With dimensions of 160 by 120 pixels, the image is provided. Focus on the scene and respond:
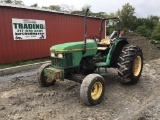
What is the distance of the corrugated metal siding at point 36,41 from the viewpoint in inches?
386

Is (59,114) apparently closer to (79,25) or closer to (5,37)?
(5,37)

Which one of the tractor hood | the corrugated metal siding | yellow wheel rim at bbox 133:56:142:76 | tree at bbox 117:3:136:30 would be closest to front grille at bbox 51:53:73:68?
the tractor hood

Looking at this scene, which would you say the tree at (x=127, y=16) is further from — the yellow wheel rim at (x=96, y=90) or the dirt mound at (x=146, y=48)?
the yellow wheel rim at (x=96, y=90)

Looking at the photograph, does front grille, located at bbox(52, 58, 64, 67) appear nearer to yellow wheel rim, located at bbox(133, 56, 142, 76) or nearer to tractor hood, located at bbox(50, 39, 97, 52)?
tractor hood, located at bbox(50, 39, 97, 52)

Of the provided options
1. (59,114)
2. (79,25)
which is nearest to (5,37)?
(79,25)

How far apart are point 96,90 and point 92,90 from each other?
0.50 feet

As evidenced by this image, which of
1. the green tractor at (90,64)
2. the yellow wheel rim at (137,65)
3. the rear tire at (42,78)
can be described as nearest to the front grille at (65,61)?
the green tractor at (90,64)

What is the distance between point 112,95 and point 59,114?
70.6 inches

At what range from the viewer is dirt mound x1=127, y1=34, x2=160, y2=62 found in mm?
11820

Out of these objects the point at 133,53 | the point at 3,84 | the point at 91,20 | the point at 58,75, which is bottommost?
the point at 3,84

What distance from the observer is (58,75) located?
509 centimetres

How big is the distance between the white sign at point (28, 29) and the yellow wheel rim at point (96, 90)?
Answer: 6.57m

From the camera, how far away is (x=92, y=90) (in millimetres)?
4949

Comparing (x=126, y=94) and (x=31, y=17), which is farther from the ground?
(x=31, y=17)
